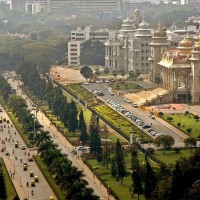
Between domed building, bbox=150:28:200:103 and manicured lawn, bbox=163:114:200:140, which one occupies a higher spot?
domed building, bbox=150:28:200:103

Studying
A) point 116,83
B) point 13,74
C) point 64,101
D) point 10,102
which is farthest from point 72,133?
point 13,74

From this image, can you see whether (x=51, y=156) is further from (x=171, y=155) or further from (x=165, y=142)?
(x=165, y=142)

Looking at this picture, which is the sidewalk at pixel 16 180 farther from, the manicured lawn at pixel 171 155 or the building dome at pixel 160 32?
the building dome at pixel 160 32

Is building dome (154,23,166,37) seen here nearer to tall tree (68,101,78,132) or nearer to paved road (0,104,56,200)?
paved road (0,104,56,200)

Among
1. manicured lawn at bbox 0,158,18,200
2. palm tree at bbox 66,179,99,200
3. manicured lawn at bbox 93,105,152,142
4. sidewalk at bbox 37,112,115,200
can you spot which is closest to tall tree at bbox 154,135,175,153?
manicured lawn at bbox 93,105,152,142

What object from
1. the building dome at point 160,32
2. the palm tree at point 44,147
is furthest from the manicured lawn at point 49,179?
the building dome at point 160,32

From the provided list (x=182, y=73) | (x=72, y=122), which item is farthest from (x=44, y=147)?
(x=182, y=73)
